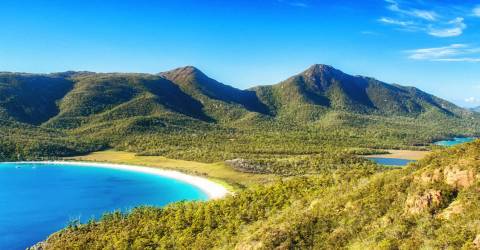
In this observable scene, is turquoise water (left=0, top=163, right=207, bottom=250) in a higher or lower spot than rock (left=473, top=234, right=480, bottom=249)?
lower

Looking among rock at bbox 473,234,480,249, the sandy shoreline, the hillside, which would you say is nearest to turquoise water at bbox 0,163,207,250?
the sandy shoreline

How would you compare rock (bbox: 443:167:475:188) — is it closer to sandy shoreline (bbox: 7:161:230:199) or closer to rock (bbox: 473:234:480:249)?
rock (bbox: 473:234:480:249)

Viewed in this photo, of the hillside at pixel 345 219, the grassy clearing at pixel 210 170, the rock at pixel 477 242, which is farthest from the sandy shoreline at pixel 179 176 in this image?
the rock at pixel 477 242

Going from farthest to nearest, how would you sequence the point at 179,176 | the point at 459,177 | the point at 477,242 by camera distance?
the point at 179,176 → the point at 459,177 → the point at 477,242

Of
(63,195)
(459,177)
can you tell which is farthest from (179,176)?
(459,177)

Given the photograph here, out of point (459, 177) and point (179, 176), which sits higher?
point (459, 177)

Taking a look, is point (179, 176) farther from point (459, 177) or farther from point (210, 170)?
point (459, 177)
